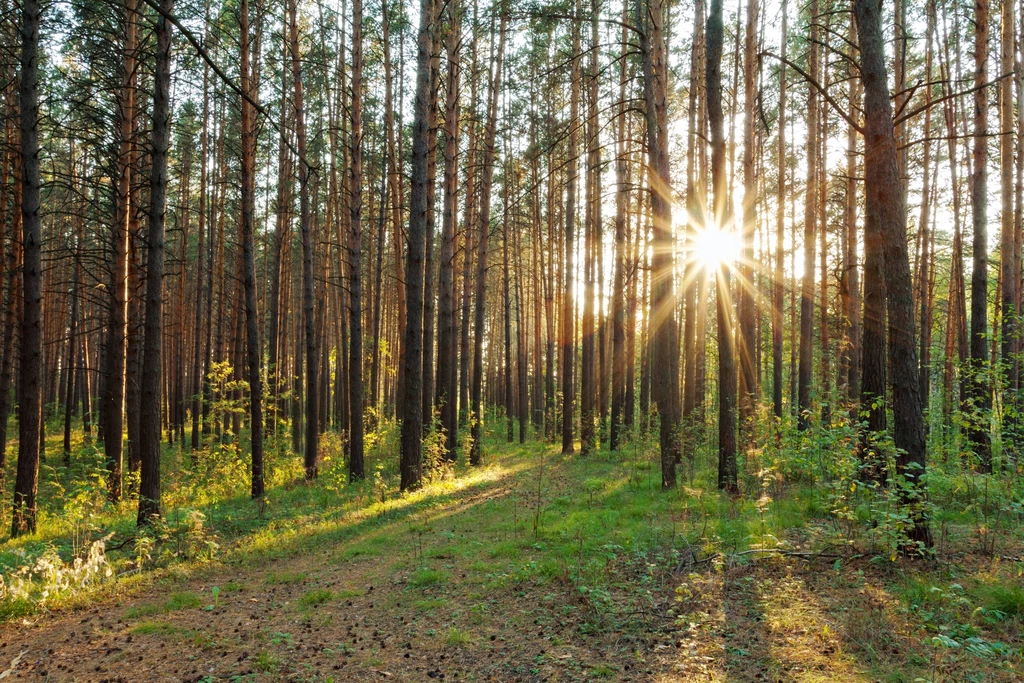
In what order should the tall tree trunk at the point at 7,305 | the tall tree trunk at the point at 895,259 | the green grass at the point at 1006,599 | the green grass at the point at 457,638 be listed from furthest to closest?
the tall tree trunk at the point at 7,305, the tall tree trunk at the point at 895,259, the green grass at the point at 457,638, the green grass at the point at 1006,599

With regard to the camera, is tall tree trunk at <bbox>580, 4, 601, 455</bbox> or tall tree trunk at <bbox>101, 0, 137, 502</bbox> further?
tall tree trunk at <bbox>580, 4, 601, 455</bbox>

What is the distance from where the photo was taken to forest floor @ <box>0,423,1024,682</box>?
13.6ft

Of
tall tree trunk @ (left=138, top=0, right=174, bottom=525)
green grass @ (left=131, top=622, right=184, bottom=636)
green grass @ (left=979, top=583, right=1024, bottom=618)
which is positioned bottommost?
green grass @ (left=131, top=622, right=184, bottom=636)

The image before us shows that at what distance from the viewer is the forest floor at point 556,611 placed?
414 centimetres

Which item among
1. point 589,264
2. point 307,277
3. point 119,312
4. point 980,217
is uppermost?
point 589,264

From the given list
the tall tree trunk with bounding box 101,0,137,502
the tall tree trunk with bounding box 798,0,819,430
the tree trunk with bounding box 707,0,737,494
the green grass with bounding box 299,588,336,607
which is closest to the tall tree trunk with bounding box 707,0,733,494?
the tree trunk with bounding box 707,0,737,494

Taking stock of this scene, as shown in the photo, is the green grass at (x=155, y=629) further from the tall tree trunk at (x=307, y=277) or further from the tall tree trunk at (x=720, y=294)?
the tall tree trunk at (x=307, y=277)

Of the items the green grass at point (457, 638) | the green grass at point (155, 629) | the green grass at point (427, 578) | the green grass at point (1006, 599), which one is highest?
the green grass at point (1006, 599)

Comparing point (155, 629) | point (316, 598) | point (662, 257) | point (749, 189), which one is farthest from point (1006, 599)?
point (749, 189)

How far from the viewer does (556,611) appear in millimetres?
5254

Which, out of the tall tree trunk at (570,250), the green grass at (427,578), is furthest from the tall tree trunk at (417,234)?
the tall tree trunk at (570,250)

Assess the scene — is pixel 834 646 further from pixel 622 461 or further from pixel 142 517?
pixel 622 461

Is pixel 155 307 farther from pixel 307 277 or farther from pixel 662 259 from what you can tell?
pixel 662 259

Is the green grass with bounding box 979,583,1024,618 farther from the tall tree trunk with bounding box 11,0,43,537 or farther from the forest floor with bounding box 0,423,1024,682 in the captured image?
the tall tree trunk with bounding box 11,0,43,537
